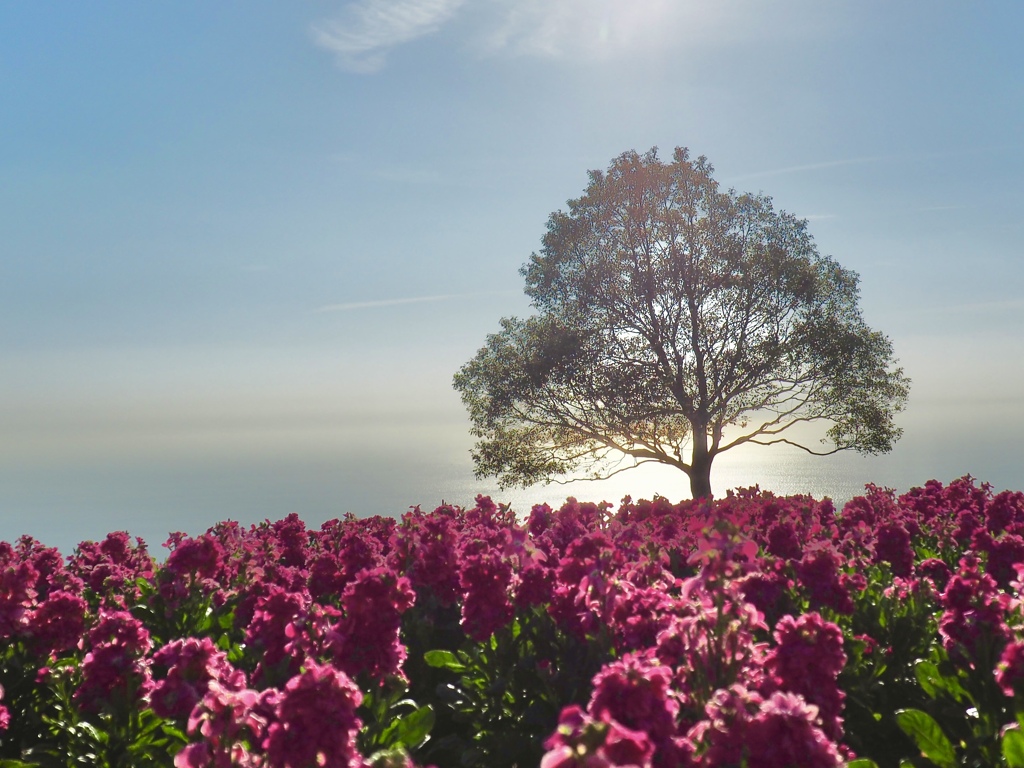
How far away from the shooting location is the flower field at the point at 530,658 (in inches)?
134

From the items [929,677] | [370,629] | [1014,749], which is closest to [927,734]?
[1014,749]

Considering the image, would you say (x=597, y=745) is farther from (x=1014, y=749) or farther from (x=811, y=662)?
(x=1014, y=749)

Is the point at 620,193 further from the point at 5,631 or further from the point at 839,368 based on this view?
the point at 5,631

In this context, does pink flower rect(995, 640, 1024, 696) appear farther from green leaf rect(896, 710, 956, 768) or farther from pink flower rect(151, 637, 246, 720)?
pink flower rect(151, 637, 246, 720)

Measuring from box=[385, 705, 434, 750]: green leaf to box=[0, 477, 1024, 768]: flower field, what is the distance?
0.04 ft

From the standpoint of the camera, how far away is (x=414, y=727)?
16.0ft

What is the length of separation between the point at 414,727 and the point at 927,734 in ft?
9.84

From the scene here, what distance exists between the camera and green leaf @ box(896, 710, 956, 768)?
4.65 meters

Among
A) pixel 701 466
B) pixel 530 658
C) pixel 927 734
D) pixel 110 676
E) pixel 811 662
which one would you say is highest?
pixel 701 466

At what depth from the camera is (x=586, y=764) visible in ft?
7.39

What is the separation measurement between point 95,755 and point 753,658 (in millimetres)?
4611

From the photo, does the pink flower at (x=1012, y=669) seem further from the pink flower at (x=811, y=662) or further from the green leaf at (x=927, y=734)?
the pink flower at (x=811, y=662)

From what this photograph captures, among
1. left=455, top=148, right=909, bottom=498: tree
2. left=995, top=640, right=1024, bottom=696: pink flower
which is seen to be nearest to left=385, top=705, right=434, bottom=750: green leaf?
left=995, top=640, right=1024, bottom=696: pink flower

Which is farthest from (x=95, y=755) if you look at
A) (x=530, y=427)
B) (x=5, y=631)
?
(x=530, y=427)
